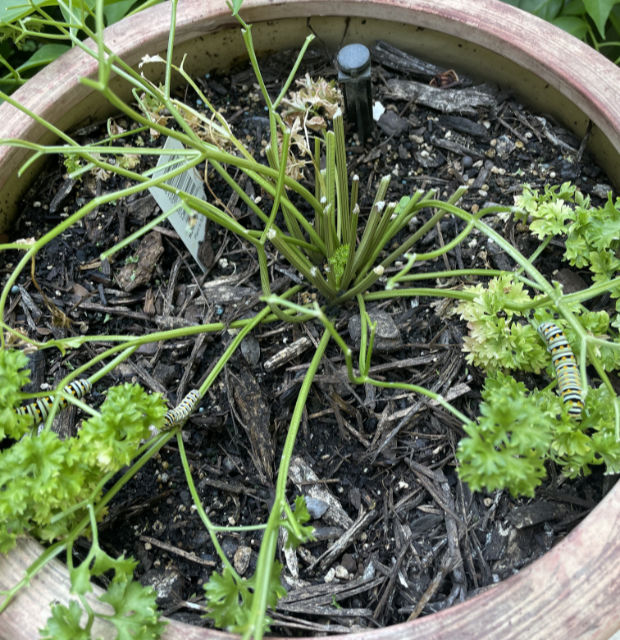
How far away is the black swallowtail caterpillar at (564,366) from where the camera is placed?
1.06 m

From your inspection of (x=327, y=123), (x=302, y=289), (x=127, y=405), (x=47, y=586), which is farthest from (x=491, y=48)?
(x=47, y=586)

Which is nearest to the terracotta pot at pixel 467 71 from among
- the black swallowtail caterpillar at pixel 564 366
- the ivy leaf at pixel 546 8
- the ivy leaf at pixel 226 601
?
the ivy leaf at pixel 226 601

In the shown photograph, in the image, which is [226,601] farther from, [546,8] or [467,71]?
[546,8]

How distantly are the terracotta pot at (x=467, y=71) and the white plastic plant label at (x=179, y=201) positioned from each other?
0.33 m

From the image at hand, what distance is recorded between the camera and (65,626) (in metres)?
0.86

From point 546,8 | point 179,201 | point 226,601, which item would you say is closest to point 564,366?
point 226,601

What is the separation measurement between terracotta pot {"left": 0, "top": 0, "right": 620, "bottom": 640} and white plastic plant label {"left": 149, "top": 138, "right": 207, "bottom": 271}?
13.0 inches

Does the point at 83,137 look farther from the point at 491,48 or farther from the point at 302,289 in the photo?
the point at 491,48

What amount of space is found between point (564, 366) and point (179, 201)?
79 centimetres

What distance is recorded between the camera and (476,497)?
3.95ft

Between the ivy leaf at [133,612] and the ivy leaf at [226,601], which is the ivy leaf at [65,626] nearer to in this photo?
the ivy leaf at [133,612]

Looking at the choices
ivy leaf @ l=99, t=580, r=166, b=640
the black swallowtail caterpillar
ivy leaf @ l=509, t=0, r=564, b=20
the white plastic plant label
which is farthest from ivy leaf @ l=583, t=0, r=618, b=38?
ivy leaf @ l=99, t=580, r=166, b=640

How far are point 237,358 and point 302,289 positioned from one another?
0.22 metres

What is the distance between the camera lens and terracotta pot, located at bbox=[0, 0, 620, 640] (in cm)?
90
